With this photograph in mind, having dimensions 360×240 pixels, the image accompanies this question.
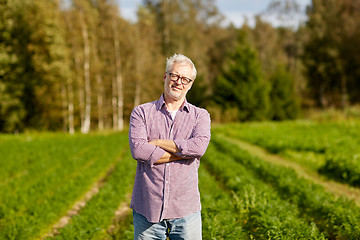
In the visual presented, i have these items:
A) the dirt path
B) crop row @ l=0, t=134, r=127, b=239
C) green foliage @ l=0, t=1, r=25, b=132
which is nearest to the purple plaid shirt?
crop row @ l=0, t=134, r=127, b=239

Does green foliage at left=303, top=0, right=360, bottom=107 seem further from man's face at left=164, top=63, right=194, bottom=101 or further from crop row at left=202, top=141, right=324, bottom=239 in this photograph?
man's face at left=164, top=63, right=194, bottom=101

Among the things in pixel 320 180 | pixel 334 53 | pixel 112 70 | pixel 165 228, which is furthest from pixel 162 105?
pixel 334 53

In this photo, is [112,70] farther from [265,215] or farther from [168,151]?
[168,151]

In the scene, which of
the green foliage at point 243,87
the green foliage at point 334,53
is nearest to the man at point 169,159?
the green foliage at point 243,87

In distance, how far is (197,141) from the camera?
2656mm

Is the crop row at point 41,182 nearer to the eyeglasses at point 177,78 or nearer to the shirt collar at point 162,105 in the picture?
the shirt collar at point 162,105

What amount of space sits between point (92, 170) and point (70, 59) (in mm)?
18623

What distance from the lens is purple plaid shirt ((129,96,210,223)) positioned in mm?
2500

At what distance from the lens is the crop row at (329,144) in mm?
8016

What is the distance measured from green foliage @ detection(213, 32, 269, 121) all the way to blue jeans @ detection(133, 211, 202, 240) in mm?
22420

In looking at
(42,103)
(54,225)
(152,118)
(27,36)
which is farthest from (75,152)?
(27,36)

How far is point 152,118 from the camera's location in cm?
266

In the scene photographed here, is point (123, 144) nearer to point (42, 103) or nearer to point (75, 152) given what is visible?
point (75, 152)

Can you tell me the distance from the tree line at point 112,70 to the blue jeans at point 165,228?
20.8 metres
